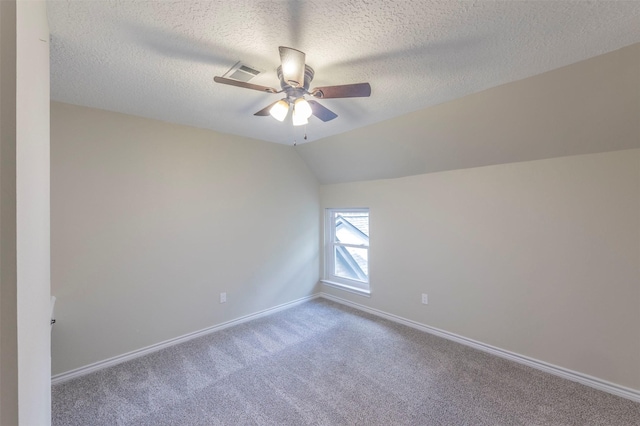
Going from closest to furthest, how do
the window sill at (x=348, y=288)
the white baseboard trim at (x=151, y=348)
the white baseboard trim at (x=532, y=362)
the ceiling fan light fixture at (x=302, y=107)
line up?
the ceiling fan light fixture at (x=302, y=107), the white baseboard trim at (x=532, y=362), the white baseboard trim at (x=151, y=348), the window sill at (x=348, y=288)

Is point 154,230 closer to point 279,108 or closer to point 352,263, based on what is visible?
point 279,108

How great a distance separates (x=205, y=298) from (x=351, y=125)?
255 centimetres

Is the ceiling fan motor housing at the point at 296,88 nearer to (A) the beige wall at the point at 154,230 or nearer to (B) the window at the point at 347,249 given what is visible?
(A) the beige wall at the point at 154,230

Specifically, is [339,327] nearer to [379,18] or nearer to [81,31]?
[379,18]

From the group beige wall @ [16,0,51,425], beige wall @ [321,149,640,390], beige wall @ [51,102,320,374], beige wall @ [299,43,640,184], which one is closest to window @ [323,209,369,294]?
beige wall @ [321,149,640,390]

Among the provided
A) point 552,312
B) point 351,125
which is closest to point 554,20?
point 351,125

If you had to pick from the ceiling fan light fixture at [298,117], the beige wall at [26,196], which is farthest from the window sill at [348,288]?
the beige wall at [26,196]

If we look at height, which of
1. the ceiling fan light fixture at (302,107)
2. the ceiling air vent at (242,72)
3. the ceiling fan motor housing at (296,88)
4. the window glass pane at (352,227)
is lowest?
the window glass pane at (352,227)

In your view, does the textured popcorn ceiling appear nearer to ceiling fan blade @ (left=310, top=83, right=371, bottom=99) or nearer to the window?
ceiling fan blade @ (left=310, top=83, right=371, bottom=99)

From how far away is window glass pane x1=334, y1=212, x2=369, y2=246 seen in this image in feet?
12.9

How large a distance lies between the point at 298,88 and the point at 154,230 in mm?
2107

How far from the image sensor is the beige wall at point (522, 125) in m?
1.74

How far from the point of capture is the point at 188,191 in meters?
2.88

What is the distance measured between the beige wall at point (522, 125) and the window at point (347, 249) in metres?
1.03
